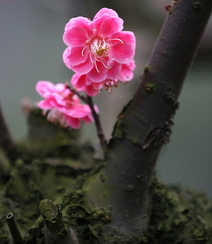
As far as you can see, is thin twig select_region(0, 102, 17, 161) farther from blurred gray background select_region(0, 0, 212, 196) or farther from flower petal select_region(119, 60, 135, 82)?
blurred gray background select_region(0, 0, 212, 196)

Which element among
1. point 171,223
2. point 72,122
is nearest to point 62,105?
point 72,122

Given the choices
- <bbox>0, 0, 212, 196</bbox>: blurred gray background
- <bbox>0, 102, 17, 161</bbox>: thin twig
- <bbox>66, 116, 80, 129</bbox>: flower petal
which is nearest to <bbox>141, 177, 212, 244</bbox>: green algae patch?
<bbox>66, 116, 80, 129</bbox>: flower petal

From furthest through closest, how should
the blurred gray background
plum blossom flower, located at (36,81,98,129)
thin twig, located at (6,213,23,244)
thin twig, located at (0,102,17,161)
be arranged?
the blurred gray background < thin twig, located at (0,102,17,161) < plum blossom flower, located at (36,81,98,129) < thin twig, located at (6,213,23,244)

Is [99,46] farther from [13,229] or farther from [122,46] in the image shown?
[13,229]

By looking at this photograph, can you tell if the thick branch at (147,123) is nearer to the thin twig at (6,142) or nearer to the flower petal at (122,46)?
the flower petal at (122,46)

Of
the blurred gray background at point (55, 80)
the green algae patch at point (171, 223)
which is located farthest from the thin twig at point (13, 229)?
the blurred gray background at point (55, 80)

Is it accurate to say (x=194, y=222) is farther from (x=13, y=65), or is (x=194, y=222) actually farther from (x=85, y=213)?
(x=13, y=65)
